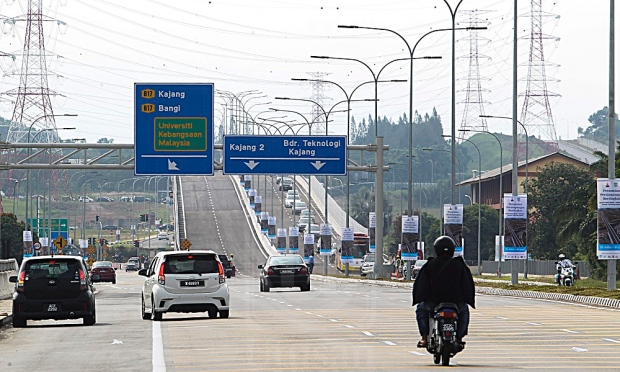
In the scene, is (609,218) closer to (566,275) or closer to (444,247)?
(566,275)

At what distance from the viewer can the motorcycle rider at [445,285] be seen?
18.0 m

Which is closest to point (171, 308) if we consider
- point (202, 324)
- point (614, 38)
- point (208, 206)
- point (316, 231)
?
point (202, 324)

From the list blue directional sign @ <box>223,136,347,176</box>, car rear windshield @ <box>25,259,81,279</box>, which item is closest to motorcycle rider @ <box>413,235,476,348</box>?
car rear windshield @ <box>25,259,81,279</box>

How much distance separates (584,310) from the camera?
1377 inches

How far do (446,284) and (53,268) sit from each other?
15.0 m

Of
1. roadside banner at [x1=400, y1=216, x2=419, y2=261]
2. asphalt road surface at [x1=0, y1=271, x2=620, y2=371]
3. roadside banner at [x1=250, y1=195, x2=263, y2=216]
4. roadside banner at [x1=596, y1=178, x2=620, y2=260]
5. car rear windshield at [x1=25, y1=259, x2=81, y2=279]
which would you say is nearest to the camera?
asphalt road surface at [x1=0, y1=271, x2=620, y2=371]

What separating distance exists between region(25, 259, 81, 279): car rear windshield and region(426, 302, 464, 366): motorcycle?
47.3ft

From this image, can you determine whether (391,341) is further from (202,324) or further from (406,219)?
(406,219)

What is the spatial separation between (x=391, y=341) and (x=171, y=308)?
383 inches

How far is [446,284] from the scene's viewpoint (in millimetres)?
17953

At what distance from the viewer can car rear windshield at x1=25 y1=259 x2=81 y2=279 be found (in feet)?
101

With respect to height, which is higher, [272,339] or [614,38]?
[614,38]

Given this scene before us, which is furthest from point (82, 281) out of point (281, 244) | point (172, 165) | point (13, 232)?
point (281, 244)

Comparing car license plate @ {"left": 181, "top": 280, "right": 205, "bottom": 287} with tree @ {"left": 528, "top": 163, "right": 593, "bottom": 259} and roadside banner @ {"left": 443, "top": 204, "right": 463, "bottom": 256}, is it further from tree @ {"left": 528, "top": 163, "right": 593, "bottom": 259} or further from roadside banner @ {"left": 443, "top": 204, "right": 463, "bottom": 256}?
tree @ {"left": 528, "top": 163, "right": 593, "bottom": 259}
